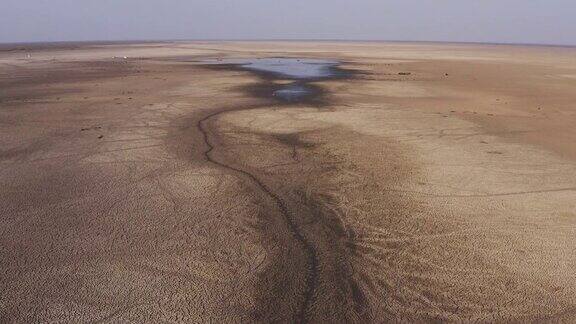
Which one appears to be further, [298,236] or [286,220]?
[286,220]

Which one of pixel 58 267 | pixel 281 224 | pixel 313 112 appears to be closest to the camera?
pixel 58 267

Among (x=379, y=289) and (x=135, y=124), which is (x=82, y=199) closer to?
(x=379, y=289)

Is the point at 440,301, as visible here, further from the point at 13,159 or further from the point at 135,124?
the point at 135,124

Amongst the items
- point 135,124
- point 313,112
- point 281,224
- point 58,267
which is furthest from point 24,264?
point 313,112

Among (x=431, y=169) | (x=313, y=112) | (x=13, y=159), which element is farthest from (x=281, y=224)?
(x=313, y=112)

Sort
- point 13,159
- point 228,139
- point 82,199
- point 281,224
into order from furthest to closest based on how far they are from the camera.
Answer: point 228,139 < point 13,159 < point 82,199 < point 281,224

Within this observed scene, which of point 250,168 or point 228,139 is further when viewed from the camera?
point 228,139
